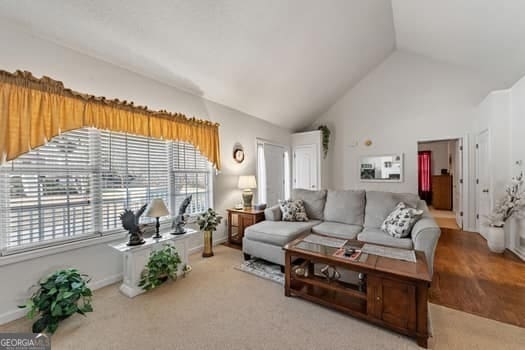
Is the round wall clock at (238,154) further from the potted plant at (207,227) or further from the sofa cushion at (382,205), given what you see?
the sofa cushion at (382,205)

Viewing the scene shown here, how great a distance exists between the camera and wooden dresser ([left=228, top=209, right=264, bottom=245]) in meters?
3.59

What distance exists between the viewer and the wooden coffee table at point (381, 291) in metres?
1.58

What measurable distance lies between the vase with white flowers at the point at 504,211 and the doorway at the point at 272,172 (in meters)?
3.84

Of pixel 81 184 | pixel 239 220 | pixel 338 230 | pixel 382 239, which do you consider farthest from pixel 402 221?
pixel 81 184

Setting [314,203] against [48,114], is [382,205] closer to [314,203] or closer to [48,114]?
[314,203]

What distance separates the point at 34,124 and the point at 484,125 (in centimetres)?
647

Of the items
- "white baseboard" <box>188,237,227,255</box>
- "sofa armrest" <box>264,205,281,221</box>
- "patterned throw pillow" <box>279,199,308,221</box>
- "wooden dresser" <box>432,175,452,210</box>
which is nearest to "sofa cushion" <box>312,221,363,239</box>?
"patterned throw pillow" <box>279,199,308,221</box>

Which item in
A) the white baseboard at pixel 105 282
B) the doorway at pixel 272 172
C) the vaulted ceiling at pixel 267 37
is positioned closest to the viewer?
the vaulted ceiling at pixel 267 37

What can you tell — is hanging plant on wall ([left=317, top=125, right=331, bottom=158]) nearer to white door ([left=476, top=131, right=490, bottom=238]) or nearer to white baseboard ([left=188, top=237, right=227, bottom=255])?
white door ([left=476, top=131, right=490, bottom=238])

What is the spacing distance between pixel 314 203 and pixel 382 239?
1234 millimetres

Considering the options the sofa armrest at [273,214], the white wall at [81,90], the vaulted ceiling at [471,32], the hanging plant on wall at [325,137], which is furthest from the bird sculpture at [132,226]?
the hanging plant on wall at [325,137]

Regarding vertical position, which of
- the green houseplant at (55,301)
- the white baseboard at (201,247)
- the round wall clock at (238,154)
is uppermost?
the round wall clock at (238,154)

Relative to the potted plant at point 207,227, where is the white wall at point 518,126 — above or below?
above

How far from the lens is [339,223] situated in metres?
3.31
